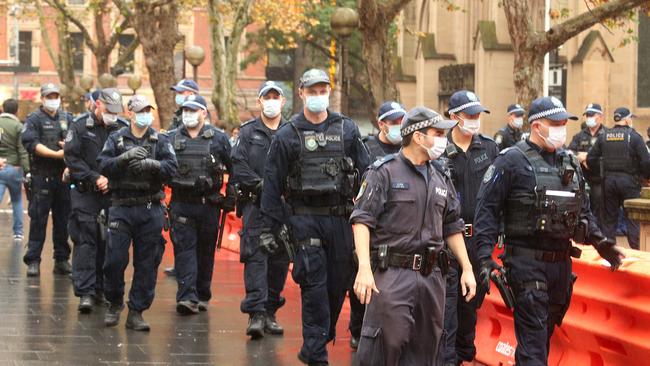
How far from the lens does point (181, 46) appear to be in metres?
78.1

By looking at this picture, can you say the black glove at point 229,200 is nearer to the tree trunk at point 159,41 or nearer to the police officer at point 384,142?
the police officer at point 384,142

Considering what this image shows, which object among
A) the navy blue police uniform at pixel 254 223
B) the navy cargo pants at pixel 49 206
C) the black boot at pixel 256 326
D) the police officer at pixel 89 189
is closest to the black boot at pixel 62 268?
the navy cargo pants at pixel 49 206

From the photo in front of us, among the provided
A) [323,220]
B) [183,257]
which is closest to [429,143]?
[323,220]

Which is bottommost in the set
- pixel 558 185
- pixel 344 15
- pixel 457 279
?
pixel 457 279

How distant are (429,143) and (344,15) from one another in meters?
16.1

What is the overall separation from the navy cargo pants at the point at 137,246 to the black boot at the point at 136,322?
0.19ft

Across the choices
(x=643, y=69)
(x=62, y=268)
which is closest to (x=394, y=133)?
(x=62, y=268)

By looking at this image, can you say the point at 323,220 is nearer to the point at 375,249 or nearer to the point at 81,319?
the point at 375,249

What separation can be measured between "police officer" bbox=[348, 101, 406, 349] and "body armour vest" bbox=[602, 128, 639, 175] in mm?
8478

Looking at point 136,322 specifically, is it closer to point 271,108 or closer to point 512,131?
point 271,108

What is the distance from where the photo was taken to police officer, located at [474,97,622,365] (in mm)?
8727

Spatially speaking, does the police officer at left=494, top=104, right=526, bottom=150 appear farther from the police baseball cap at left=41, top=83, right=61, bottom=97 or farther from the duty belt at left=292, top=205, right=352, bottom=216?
the duty belt at left=292, top=205, right=352, bottom=216

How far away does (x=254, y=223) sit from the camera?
41.2 feet

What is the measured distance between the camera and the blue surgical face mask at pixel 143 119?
488 inches
